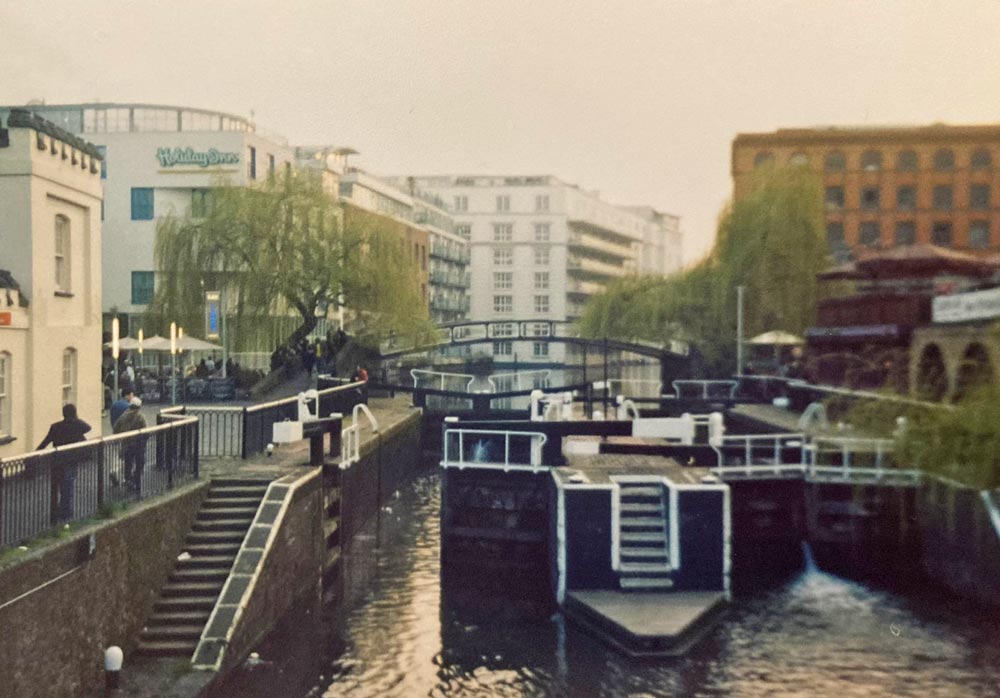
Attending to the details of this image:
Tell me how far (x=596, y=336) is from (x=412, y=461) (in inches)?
1055

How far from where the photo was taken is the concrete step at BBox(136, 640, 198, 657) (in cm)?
1582

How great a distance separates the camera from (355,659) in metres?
18.0

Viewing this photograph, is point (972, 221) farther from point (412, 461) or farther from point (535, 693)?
point (535, 693)

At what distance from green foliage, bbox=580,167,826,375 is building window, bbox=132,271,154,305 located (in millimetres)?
28118

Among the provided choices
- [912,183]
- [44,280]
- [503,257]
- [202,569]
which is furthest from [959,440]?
[503,257]

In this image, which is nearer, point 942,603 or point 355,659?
point 355,659

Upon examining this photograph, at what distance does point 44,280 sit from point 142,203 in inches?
1741

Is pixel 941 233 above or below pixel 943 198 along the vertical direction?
below

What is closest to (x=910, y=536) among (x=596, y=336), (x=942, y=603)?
(x=942, y=603)

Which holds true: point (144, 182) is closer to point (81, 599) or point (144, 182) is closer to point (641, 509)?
point (641, 509)

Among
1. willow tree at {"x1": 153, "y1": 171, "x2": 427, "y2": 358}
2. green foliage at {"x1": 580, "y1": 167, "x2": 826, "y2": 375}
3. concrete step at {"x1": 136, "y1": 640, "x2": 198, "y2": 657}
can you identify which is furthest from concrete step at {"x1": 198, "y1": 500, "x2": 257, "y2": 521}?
green foliage at {"x1": 580, "y1": 167, "x2": 826, "y2": 375}

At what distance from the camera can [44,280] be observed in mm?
22188

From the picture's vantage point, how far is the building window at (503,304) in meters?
120

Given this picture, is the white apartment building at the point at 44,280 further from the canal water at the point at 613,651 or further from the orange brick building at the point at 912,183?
the orange brick building at the point at 912,183
